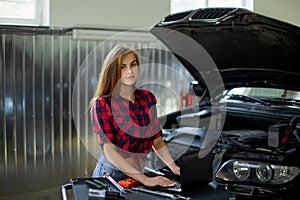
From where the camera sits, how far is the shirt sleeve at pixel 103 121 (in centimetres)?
173

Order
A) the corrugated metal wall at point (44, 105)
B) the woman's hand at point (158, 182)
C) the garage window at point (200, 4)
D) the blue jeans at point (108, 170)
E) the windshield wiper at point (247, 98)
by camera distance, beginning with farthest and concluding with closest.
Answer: the garage window at point (200, 4) < the corrugated metal wall at point (44, 105) < the windshield wiper at point (247, 98) < the blue jeans at point (108, 170) < the woman's hand at point (158, 182)

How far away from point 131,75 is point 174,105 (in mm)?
2192

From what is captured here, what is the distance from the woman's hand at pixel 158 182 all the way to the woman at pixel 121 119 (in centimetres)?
20

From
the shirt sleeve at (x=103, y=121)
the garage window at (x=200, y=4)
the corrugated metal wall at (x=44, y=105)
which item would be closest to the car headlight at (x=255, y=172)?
the shirt sleeve at (x=103, y=121)

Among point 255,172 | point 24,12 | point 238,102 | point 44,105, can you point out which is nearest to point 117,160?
point 255,172

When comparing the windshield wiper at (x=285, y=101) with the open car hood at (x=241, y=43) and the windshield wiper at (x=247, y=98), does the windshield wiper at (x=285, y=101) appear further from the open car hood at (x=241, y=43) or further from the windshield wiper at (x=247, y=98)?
the open car hood at (x=241, y=43)

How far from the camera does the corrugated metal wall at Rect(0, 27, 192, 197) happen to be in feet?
10.2

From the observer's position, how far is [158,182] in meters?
1.44

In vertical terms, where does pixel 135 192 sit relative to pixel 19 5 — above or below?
below

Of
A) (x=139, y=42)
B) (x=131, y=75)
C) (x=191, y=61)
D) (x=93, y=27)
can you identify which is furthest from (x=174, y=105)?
(x=131, y=75)

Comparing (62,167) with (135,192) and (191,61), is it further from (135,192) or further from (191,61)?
(135,192)

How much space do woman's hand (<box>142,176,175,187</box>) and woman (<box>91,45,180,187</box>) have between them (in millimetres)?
202

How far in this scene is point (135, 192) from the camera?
1.36m

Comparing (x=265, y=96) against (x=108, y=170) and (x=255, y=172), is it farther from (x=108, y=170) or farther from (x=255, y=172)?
(x=108, y=170)
